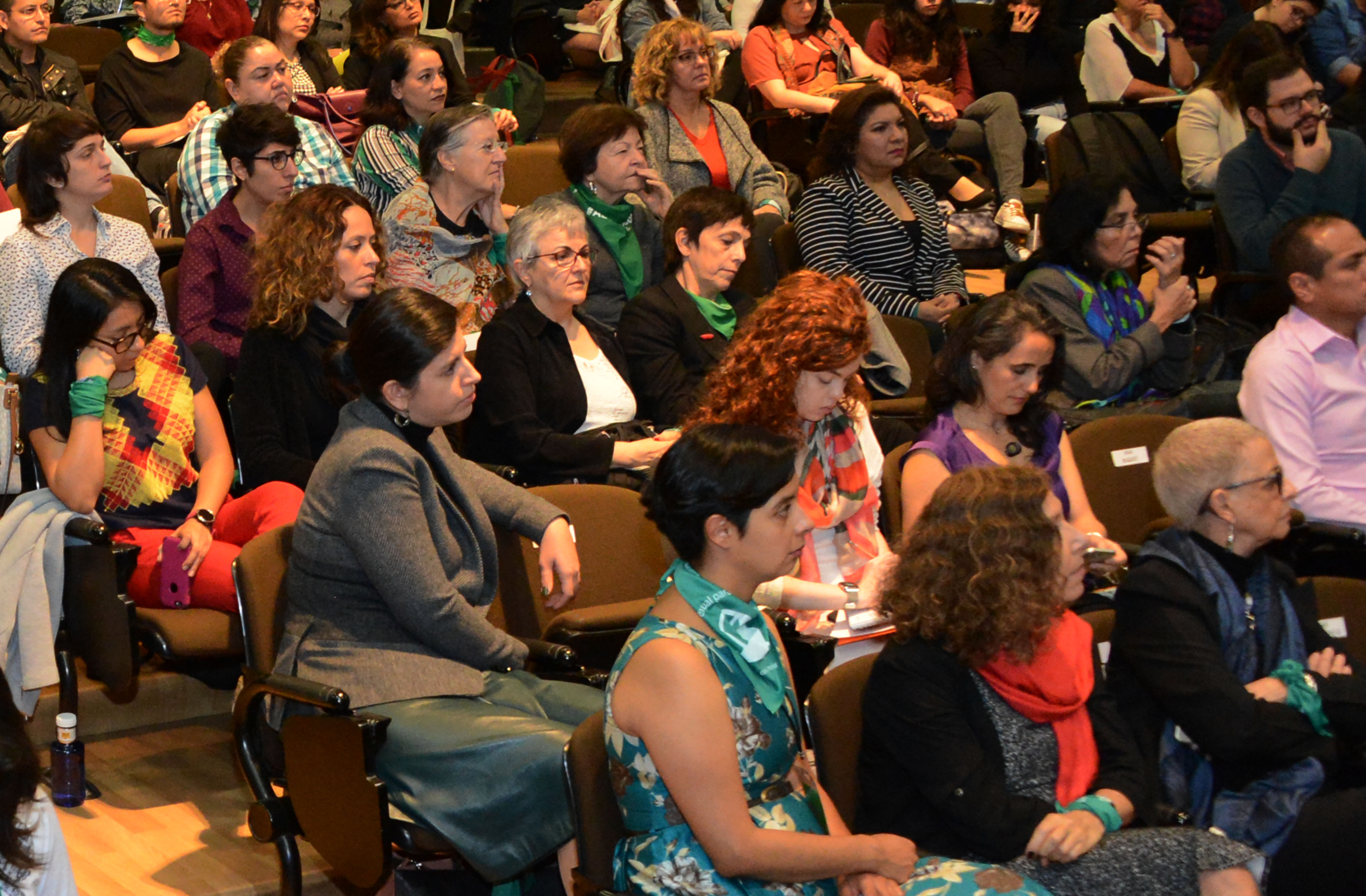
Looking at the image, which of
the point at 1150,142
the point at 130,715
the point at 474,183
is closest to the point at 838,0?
the point at 1150,142

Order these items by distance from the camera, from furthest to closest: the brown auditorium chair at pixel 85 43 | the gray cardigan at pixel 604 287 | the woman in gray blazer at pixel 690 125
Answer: the brown auditorium chair at pixel 85 43
the woman in gray blazer at pixel 690 125
the gray cardigan at pixel 604 287

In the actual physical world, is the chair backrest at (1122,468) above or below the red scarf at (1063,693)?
below

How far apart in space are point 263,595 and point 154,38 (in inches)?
128

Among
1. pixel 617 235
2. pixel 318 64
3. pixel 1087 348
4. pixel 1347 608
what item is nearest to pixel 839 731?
pixel 1347 608

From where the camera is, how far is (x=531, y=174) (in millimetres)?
4887

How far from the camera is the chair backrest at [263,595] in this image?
2652 mm

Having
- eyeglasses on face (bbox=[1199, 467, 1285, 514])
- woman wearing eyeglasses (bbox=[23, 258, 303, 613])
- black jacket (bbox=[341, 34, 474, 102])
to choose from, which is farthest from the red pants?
black jacket (bbox=[341, 34, 474, 102])

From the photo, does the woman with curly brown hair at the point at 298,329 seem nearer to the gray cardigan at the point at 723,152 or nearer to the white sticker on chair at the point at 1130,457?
the gray cardigan at the point at 723,152

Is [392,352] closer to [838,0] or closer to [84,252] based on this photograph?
[84,252]

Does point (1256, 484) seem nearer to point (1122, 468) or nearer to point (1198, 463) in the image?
point (1198, 463)

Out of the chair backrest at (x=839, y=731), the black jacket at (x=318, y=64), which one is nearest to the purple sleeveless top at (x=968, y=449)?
the chair backrest at (x=839, y=731)

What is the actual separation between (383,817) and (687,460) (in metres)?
0.80

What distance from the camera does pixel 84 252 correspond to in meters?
3.75

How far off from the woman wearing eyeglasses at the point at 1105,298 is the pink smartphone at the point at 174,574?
215 centimetres
